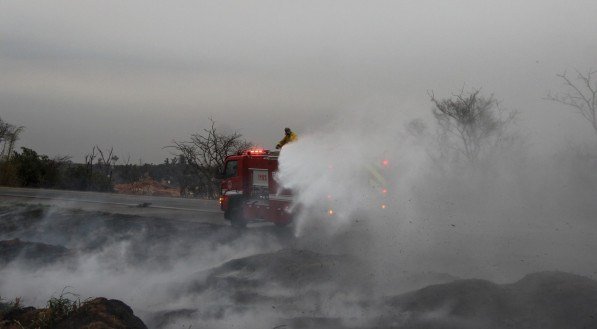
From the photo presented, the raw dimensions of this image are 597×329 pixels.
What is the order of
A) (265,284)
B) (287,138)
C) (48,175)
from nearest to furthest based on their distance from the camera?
(265,284)
(287,138)
(48,175)

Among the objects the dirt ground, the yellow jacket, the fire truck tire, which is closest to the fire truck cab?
the fire truck tire

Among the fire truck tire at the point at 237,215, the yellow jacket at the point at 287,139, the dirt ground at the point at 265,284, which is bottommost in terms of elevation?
the dirt ground at the point at 265,284

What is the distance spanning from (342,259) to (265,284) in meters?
1.89

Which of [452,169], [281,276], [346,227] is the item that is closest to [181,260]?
[281,276]

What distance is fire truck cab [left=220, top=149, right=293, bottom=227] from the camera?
15.5m

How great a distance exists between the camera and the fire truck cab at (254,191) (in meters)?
15.5

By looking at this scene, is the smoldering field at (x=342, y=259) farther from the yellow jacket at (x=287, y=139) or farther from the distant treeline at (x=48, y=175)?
the distant treeline at (x=48, y=175)

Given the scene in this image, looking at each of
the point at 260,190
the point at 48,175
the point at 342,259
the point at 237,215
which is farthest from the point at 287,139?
the point at 48,175

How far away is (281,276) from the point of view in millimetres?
11094

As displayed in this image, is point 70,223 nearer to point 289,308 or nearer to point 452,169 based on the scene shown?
point 289,308

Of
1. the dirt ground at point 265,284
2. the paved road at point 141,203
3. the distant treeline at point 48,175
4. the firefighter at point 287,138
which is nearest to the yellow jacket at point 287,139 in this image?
the firefighter at point 287,138

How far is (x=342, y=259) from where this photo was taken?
1159 centimetres

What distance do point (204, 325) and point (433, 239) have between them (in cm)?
728

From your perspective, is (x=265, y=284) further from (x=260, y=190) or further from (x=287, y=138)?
(x=287, y=138)
